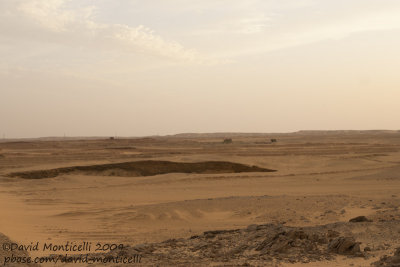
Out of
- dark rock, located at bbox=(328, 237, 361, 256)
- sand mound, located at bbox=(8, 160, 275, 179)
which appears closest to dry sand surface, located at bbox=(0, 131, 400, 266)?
dark rock, located at bbox=(328, 237, 361, 256)

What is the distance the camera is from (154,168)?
25.7 metres

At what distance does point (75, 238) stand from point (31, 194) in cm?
821

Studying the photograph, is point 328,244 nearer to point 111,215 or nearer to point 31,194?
point 111,215

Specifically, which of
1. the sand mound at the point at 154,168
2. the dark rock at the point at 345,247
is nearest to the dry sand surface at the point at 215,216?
the dark rock at the point at 345,247

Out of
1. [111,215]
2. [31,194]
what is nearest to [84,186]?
[31,194]

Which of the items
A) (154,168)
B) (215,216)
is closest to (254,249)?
(215,216)

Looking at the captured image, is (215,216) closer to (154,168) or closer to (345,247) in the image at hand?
(345,247)

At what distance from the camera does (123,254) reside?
6578mm

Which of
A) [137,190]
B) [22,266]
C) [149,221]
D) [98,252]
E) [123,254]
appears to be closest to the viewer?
[22,266]

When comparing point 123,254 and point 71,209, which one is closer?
point 123,254

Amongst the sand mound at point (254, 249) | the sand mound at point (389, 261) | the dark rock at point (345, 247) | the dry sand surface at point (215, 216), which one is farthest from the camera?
the dry sand surface at point (215, 216)

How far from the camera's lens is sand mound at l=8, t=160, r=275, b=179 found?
963 inches

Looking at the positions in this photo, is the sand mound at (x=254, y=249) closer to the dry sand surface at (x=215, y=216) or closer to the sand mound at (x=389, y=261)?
the dry sand surface at (x=215, y=216)

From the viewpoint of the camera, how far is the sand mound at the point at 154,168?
2447cm
